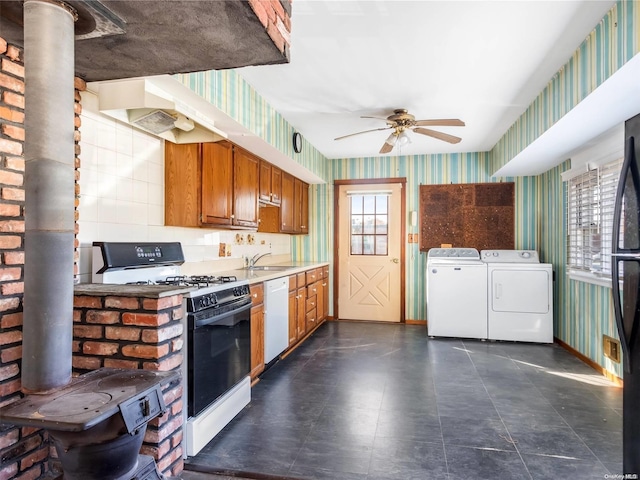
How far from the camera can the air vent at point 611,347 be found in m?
3.17

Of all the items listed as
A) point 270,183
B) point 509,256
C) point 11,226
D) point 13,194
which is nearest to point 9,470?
point 11,226

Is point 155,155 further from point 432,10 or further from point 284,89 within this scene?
point 432,10

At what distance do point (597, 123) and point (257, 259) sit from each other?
11.1 feet

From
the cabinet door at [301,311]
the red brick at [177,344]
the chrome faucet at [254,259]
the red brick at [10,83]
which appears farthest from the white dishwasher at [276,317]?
the red brick at [10,83]

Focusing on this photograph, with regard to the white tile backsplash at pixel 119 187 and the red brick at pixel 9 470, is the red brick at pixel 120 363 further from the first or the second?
the white tile backsplash at pixel 119 187

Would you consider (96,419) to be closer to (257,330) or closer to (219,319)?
(219,319)

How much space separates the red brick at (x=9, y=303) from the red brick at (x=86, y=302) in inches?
10.3

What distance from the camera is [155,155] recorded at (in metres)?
2.78

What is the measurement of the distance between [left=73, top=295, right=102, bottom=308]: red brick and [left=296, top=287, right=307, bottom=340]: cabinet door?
8.00 feet

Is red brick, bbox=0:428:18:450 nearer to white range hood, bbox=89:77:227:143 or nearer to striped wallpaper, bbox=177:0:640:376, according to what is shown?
white range hood, bbox=89:77:227:143

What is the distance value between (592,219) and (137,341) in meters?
3.91

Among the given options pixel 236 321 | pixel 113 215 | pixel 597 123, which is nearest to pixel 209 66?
pixel 113 215

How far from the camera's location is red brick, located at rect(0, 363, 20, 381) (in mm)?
1561

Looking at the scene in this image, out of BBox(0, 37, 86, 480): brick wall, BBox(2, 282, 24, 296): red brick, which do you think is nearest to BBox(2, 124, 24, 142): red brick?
BBox(0, 37, 86, 480): brick wall
